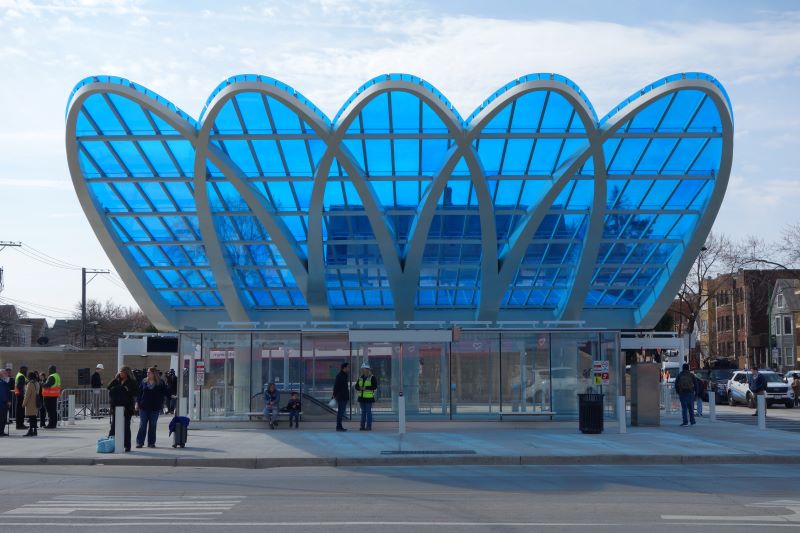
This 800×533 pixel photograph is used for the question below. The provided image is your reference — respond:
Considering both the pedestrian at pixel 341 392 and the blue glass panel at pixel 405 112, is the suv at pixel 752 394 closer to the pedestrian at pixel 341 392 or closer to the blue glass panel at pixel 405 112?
the blue glass panel at pixel 405 112

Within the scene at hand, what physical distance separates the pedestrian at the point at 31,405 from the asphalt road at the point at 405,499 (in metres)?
7.90

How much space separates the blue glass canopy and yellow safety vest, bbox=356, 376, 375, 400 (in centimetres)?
947

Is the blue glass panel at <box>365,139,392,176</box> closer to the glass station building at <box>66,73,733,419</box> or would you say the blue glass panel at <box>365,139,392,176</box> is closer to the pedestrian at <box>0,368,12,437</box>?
the glass station building at <box>66,73,733,419</box>

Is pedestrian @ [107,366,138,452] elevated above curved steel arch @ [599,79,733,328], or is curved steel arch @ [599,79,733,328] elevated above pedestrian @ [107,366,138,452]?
curved steel arch @ [599,79,733,328]

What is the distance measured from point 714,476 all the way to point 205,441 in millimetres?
→ 11968

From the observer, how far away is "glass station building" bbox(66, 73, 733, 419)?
1067 inches

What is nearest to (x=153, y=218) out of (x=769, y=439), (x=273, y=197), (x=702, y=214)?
(x=273, y=197)

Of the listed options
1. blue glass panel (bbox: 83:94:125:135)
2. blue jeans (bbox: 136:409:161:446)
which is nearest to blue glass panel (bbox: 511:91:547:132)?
blue glass panel (bbox: 83:94:125:135)

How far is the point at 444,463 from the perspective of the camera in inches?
707

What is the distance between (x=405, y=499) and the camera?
12602 mm

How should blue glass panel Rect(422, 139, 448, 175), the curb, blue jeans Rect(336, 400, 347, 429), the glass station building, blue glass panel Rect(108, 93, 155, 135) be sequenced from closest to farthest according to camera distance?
the curb < blue jeans Rect(336, 400, 347, 429) < the glass station building < blue glass panel Rect(108, 93, 155, 135) < blue glass panel Rect(422, 139, 448, 175)

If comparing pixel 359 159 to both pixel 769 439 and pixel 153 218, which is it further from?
pixel 769 439

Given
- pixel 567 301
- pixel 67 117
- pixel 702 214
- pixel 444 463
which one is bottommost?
pixel 444 463

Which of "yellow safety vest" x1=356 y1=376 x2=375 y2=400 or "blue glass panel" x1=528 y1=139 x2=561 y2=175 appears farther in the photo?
"blue glass panel" x1=528 y1=139 x2=561 y2=175
